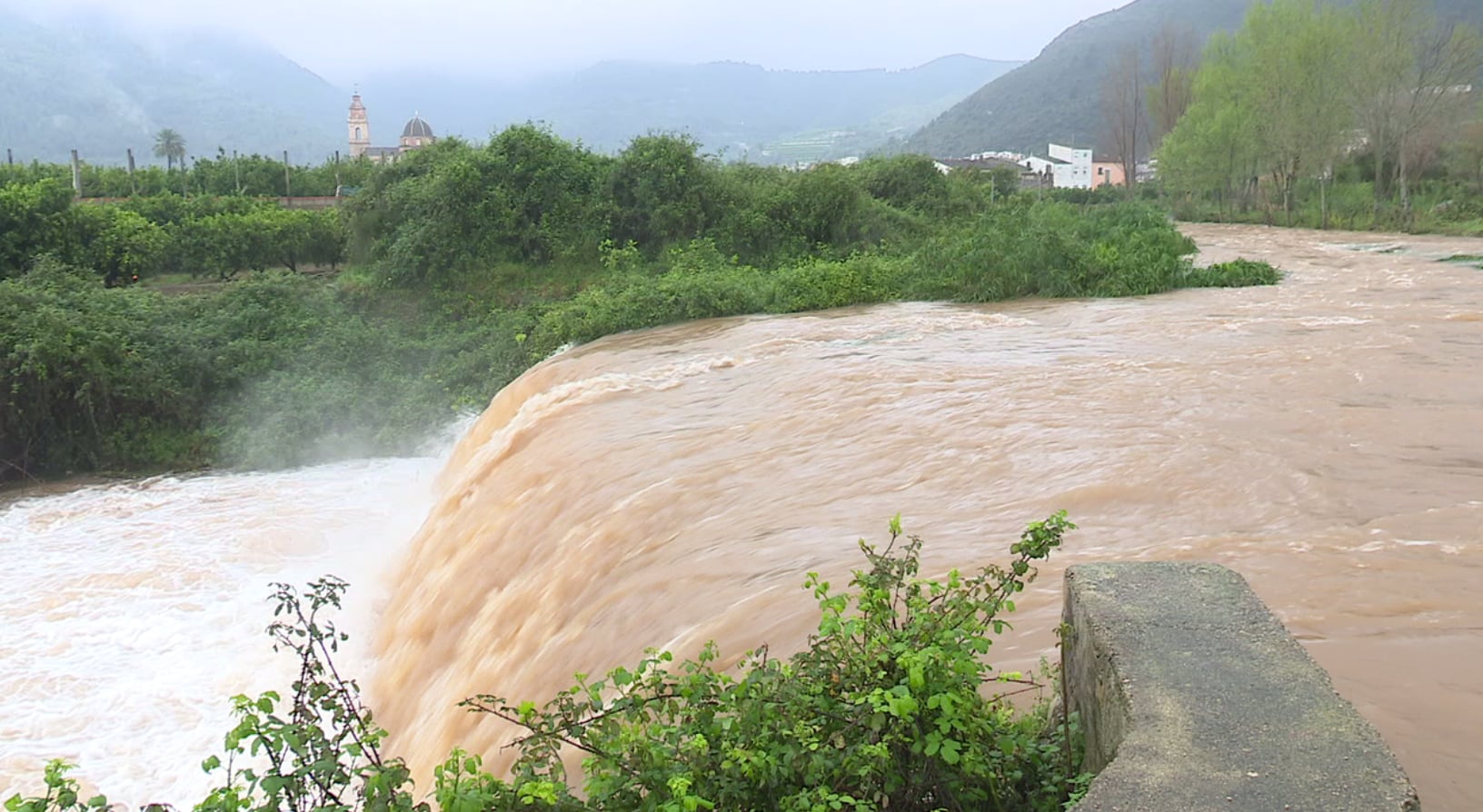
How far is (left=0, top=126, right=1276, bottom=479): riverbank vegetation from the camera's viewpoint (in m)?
14.8

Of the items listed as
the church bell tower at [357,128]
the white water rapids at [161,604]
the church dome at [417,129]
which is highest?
the church bell tower at [357,128]

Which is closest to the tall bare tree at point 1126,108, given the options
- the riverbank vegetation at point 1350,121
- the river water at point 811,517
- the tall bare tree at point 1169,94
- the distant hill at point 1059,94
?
the tall bare tree at point 1169,94

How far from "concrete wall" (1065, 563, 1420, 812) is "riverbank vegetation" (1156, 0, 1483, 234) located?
28.2m

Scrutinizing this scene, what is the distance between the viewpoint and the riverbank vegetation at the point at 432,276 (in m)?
14.8

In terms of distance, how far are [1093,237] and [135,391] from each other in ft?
→ 46.7

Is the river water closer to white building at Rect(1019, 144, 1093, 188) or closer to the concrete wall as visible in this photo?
the concrete wall

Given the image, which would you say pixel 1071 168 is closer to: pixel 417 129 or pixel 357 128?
pixel 417 129

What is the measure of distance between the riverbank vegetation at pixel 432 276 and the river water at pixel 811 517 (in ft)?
9.16

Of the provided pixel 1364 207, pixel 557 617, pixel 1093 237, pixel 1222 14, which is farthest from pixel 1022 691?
pixel 1222 14

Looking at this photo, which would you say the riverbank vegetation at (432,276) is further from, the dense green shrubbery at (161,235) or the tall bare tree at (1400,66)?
the tall bare tree at (1400,66)

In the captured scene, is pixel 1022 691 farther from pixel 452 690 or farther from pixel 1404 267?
pixel 1404 267

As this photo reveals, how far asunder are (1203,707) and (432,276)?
19.2 meters

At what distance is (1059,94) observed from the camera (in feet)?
392

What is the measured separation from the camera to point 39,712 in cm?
695
